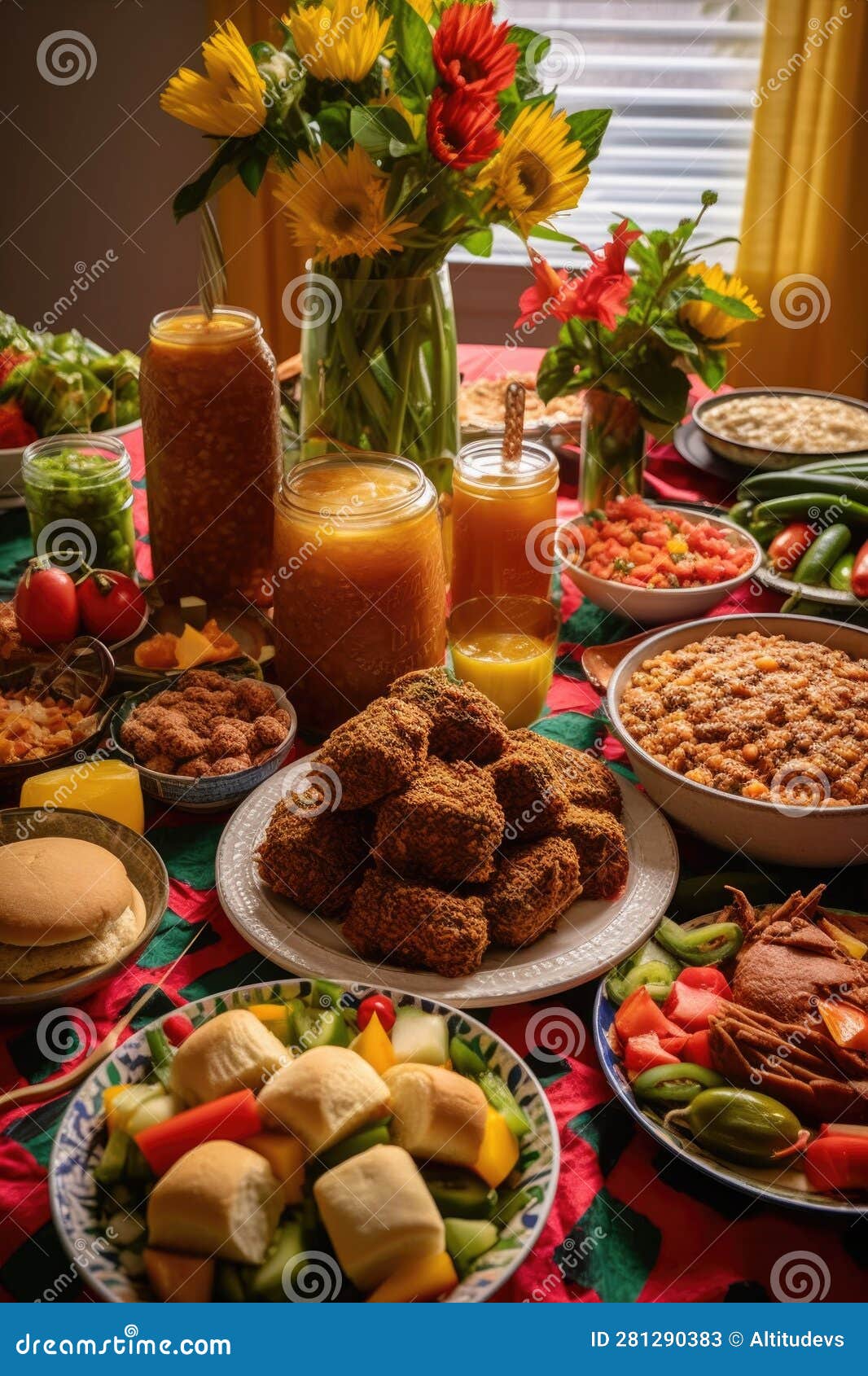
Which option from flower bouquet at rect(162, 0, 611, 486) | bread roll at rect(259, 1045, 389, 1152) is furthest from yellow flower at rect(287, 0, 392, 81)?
bread roll at rect(259, 1045, 389, 1152)

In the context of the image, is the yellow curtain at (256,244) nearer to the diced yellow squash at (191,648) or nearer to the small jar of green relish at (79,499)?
→ the small jar of green relish at (79,499)

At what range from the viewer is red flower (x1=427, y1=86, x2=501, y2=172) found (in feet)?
5.51

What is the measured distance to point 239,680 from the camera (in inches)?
70.8

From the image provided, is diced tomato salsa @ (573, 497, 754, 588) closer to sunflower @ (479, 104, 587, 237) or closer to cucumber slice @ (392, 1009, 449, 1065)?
sunflower @ (479, 104, 587, 237)

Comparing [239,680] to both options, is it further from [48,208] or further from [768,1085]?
[48,208]

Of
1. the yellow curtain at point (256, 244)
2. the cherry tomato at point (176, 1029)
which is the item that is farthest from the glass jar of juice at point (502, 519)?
the yellow curtain at point (256, 244)

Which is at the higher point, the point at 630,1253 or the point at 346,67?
the point at 346,67

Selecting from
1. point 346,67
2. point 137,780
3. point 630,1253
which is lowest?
point 630,1253

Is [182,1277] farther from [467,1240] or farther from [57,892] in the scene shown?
[57,892]

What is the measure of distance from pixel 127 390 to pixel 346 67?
1121mm

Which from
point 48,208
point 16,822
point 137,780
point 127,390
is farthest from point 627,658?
point 48,208

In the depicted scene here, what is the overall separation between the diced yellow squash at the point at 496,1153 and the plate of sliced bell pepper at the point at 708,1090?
6.0 inches

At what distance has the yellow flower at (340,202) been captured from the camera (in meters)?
1.77

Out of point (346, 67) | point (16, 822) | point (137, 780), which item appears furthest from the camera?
point (346, 67)
